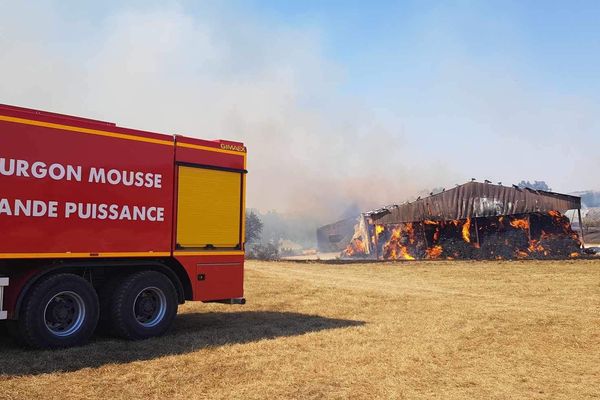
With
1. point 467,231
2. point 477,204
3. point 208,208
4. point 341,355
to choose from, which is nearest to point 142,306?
point 208,208

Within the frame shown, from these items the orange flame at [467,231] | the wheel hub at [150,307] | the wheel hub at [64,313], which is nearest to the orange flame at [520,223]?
the orange flame at [467,231]

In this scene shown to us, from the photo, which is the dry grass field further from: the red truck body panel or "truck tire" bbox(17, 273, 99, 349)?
the red truck body panel

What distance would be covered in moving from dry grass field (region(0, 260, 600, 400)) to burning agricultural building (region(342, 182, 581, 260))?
61.4 feet

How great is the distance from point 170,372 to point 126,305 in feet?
7.90

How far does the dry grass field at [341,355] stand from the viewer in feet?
20.8

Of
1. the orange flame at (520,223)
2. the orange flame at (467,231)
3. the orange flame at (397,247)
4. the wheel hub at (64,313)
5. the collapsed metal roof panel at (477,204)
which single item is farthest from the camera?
the orange flame at (397,247)

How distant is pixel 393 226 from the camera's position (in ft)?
127

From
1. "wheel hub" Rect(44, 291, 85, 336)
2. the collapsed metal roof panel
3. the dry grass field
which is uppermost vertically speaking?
the collapsed metal roof panel

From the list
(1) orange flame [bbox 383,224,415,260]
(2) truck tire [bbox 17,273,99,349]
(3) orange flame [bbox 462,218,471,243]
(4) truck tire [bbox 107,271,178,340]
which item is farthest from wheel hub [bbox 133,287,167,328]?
(1) orange flame [bbox 383,224,415,260]

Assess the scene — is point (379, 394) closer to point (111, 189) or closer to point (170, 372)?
point (170, 372)

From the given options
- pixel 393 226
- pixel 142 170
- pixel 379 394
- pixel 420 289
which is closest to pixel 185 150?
pixel 142 170

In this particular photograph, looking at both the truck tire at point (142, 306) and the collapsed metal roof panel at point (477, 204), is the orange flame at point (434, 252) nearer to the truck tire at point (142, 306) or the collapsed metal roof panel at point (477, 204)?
the collapsed metal roof panel at point (477, 204)

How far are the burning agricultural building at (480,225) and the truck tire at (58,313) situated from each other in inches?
1135

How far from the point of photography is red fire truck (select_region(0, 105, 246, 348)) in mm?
7945
